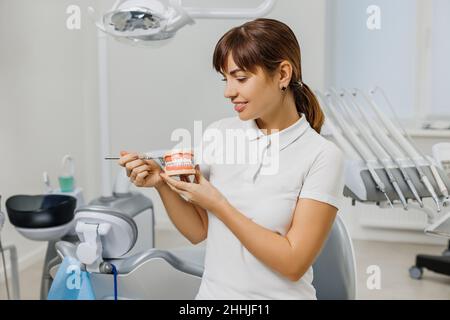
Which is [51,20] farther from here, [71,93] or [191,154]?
[191,154]

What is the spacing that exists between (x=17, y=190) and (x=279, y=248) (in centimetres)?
97

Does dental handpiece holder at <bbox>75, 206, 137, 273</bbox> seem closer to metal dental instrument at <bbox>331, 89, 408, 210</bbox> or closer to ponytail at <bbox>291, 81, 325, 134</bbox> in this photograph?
ponytail at <bbox>291, 81, 325, 134</bbox>

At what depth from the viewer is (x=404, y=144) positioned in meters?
1.07

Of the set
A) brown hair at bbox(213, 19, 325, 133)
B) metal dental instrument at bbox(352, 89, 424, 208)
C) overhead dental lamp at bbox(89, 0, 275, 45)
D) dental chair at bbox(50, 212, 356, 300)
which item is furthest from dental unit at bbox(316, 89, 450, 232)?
brown hair at bbox(213, 19, 325, 133)

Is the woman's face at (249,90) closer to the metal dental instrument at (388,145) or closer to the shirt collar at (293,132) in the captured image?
the shirt collar at (293,132)

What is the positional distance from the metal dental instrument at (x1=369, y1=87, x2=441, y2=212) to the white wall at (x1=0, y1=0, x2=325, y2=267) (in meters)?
0.13

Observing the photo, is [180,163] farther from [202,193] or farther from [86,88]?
[86,88]

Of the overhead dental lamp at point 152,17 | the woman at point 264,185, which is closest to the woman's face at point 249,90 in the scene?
the woman at point 264,185

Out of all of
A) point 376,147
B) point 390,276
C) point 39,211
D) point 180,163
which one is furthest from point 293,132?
point 390,276

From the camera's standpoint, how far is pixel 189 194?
685 mm

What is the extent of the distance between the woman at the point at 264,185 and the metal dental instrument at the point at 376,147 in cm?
34

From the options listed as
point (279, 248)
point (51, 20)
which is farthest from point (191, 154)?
point (51, 20)

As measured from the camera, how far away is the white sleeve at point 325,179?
0.69 meters

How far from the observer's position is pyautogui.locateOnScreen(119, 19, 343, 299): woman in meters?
0.68
